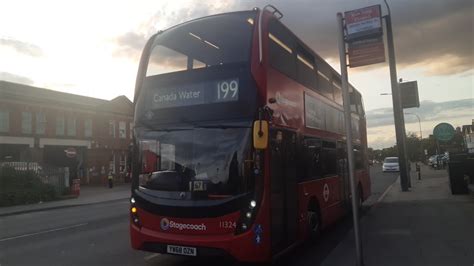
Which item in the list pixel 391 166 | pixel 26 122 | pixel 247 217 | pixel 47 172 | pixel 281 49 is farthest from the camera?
pixel 391 166

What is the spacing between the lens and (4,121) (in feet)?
114

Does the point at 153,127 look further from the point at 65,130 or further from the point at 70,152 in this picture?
the point at 65,130

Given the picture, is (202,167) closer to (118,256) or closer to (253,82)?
(253,82)

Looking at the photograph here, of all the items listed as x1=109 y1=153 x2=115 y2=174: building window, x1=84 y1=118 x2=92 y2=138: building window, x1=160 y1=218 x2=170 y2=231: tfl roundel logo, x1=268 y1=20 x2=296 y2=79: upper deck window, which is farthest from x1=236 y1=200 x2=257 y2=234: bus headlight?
x1=109 y1=153 x2=115 y2=174: building window

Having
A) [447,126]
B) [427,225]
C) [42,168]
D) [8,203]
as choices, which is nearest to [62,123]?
[42,168]

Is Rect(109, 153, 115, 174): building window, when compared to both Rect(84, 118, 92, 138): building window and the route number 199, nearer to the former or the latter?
→ Rect(84, 118, 92, 138): building window

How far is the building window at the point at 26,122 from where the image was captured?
36031 millimetres

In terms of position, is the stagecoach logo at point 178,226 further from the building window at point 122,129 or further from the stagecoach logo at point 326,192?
the building window at point 122,129

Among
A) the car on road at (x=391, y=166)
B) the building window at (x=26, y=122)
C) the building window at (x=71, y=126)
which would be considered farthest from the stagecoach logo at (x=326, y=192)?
the car on road at (x=391, y=166)

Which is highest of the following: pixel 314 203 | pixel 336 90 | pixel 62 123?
pixel 62 123

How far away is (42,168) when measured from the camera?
28.3 m

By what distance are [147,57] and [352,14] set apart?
3755 millimetres

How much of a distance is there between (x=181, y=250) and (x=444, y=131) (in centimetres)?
1420

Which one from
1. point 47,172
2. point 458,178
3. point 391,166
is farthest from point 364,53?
point 391,166
